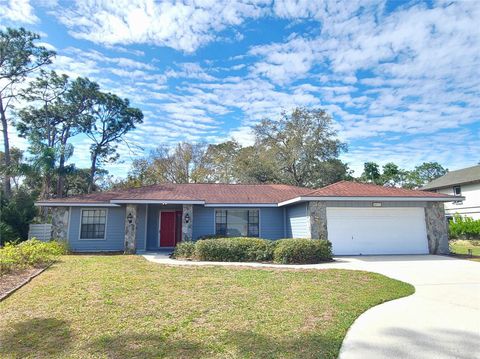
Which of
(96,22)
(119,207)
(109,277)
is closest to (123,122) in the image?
(119,207)

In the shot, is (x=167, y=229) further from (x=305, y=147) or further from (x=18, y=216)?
(x=305, y=147)

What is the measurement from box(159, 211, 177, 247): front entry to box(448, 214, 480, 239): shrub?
20381mm

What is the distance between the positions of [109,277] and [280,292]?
4.33 meters

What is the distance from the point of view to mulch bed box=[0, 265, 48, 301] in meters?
6.55

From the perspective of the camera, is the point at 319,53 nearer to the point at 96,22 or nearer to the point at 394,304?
the point at 96,22

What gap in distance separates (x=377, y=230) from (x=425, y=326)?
9.84m

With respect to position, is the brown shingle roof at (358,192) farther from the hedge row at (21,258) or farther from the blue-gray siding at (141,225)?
the hedge row at (21,258)

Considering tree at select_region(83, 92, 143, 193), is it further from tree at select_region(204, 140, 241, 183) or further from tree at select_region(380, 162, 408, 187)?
tree at select_region(380, 162, 408, 187)

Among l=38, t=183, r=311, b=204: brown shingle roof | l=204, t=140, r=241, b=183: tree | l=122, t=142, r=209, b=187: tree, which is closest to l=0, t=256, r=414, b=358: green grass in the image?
l=38, t=183, r=311, b=204: brown shingle roof

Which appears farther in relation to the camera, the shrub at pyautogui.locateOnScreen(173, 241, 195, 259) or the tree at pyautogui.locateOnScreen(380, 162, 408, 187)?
the tree at pyautogui.locateOnScreen(380, 162, 408, 187)

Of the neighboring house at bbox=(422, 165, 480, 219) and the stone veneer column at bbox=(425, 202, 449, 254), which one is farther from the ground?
the neighboring house at bbox=(422, 165, 480, 219)

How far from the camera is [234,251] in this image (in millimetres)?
12047

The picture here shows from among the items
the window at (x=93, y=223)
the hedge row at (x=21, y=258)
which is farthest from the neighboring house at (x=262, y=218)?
the hedge row at (x=21, y=258)

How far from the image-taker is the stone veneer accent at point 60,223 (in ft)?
50.9
